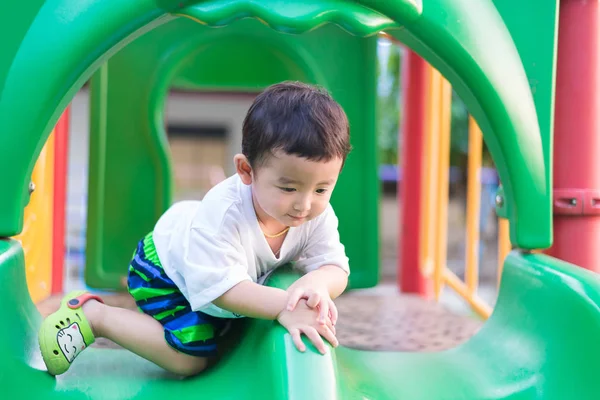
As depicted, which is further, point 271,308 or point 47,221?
point 47,221

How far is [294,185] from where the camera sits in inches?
38.2

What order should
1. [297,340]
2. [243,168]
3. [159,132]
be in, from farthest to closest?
[159,132] < [243,168] < [297,340]

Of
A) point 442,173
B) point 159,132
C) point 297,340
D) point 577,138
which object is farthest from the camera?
point 442,173

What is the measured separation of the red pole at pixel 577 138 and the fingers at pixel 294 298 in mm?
603

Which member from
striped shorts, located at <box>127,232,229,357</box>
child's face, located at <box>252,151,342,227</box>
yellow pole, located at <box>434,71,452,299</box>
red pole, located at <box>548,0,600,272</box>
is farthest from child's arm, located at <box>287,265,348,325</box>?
yellow pole, located at <box>434,71,452,299</box>

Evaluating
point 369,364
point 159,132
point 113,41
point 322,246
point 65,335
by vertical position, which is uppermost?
point 113,41

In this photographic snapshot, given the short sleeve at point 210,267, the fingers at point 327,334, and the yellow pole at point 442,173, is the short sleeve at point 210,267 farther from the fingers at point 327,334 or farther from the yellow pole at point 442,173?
the yellow pole at point 442,173

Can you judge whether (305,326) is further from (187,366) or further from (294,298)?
(187,366)

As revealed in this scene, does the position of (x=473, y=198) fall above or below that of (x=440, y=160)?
below

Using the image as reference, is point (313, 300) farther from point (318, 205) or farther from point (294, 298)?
point (318, 205)

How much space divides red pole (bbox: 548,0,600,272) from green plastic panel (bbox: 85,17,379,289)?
0.89 m

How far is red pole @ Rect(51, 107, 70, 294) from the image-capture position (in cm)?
218

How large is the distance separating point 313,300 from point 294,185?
18 centimetres

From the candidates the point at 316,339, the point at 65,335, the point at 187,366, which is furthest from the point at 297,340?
the point at 65,335
